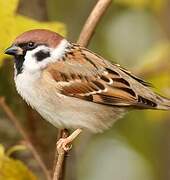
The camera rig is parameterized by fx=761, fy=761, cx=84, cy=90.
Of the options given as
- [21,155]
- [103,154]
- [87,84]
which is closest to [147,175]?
[103,154]

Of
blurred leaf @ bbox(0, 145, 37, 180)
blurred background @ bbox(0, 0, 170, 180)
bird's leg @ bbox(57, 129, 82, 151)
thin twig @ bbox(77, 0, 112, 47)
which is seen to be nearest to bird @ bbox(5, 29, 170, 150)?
bird's leg @ bbox(57, 129, 82, 151)

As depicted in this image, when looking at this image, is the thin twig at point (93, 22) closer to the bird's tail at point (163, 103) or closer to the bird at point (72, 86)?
the bird at point (72, 86)

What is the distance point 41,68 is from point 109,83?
1.10 feet

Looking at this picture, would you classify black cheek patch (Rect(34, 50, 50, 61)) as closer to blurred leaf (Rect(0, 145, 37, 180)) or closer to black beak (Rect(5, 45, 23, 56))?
black beak (Rect(5, 45, 23, 56))

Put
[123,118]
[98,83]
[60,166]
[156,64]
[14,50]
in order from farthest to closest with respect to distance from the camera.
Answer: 1. [123,118]
2. [156,64]
3. [98,83]
4. [14,50]
5. [60,166]

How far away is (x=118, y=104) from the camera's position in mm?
3545

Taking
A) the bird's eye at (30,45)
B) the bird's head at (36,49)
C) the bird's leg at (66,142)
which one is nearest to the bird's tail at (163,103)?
the bird's leg at (66,142)

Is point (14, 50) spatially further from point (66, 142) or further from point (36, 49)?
point (66, 142)

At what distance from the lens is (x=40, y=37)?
329 centimetres

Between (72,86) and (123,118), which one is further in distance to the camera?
(123,118)

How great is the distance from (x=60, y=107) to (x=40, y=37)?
1.12ft

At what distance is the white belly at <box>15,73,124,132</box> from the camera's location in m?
3.38

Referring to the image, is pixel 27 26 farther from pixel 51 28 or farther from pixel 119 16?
pixel 119 16

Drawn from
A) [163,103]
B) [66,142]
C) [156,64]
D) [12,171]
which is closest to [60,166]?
[12,171]
